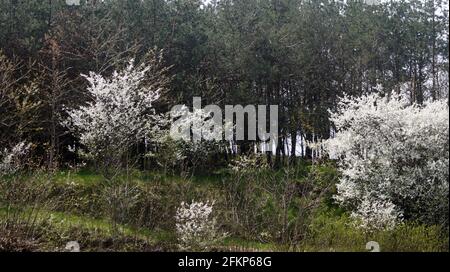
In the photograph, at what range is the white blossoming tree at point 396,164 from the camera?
37.1 feet

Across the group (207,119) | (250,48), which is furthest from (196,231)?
(250,48)

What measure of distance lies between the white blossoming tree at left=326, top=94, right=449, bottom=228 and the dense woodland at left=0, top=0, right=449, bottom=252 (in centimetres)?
4

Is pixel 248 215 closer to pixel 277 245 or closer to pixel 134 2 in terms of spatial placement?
pixel 277 245

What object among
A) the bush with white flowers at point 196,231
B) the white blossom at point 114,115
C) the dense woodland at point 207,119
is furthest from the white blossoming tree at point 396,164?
the white blossom at point 114,115

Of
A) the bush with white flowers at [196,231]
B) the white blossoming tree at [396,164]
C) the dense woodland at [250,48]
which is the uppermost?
the dense woodland at [250,48]

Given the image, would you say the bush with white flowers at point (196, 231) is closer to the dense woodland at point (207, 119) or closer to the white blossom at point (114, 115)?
the dense woodland at point (207, 119)

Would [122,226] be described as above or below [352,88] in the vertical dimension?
below

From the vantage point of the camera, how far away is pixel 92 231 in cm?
1067

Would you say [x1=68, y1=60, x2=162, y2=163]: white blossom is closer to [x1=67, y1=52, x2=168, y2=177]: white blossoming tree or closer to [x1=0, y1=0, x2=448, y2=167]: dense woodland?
[x1=67, y1=52, x2=168, y2=177]: white blossoming tree

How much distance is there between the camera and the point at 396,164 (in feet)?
40.0

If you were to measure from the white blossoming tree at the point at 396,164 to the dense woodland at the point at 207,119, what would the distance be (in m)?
0.04
